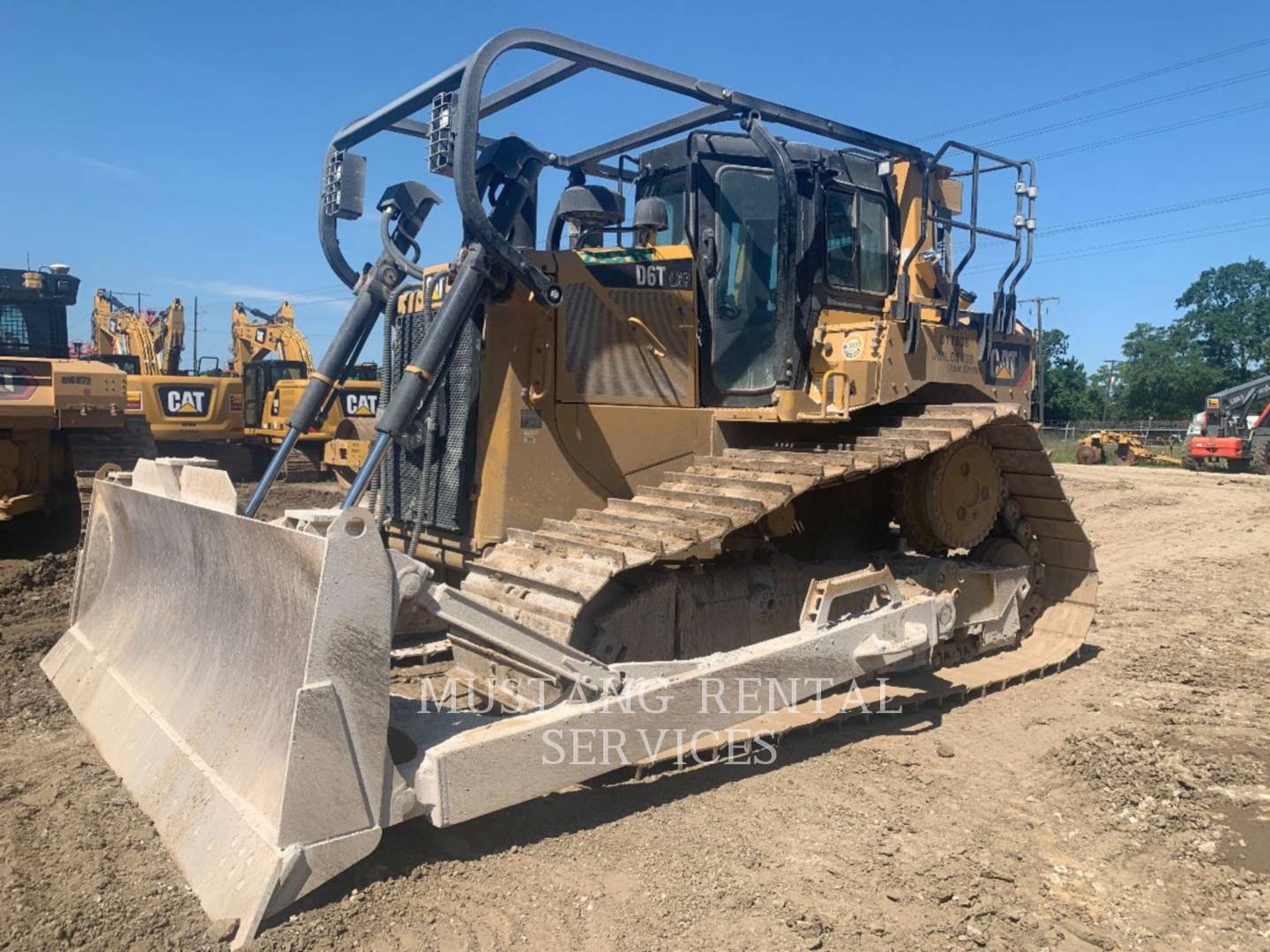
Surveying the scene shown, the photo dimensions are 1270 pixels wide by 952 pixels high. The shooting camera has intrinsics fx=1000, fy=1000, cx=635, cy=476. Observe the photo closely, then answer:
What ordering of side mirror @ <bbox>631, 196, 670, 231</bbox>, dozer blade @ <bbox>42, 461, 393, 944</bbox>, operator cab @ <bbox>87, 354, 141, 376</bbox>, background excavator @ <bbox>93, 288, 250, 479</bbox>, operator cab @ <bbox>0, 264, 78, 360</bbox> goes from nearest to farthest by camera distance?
dozer blade @ <bbox>42, 461, 393, 944</bbox> < side mirror @ <bbox>631, 196, 670, 231</bbox> < operator cab @ <bbox>0, 264, 78, 360</bbox> < background excavator @ <bbox>93, 288, 250, 479</bbox> < operator cab @ <bbox>87, 354, 141, 376</bbox>

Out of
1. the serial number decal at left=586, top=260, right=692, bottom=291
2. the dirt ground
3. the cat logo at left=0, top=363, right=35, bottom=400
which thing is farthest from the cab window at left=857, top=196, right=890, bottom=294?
the cat logo at left=0, top=363, right=35, bottom=400

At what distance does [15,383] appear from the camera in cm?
967

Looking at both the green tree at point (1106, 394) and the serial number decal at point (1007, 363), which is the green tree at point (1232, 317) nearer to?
the green tree at point (1106, 394)

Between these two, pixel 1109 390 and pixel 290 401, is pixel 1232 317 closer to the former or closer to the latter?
pixel 1109 390

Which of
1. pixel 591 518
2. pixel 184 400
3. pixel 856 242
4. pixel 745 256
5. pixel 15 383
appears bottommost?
pixel 591 518

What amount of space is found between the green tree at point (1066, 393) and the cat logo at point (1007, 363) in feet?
166

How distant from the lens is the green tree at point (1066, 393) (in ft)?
187

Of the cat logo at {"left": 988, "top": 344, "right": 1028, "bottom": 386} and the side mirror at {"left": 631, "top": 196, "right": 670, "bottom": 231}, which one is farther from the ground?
the side mirror at {"left": 631, "top": 196, "right": 670, "bottom": 231}

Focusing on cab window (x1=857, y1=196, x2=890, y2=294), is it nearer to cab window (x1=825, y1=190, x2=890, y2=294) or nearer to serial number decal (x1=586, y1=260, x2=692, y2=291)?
cab window (x1=825, y1=190, x2=890, y2=294)

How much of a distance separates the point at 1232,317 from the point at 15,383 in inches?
2873

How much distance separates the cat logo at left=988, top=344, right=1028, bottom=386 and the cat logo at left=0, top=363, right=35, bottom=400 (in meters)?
8.76

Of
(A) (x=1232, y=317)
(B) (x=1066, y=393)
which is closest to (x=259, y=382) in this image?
(B) (x=1066, y=393)

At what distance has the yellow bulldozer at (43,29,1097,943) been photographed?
3.36 m

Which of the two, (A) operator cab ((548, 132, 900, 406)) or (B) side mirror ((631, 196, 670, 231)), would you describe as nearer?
(B) side mirror ((631, 196, 670, 231))
